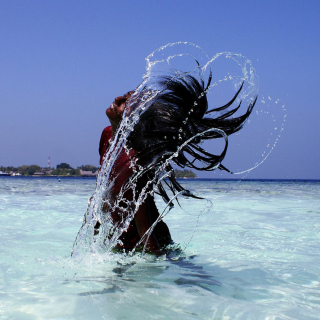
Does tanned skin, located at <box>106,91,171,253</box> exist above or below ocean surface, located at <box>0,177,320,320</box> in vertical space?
above

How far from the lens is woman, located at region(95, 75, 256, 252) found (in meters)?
2.88

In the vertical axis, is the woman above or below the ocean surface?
above

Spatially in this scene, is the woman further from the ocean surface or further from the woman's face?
the ocean surface

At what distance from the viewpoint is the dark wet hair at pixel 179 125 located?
3004 mm

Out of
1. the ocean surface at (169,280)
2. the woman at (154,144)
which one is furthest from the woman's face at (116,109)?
the ocean surface at (169,280)

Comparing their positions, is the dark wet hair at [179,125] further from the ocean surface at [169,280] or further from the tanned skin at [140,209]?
the ocean surface at [169,280]

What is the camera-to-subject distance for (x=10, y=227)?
16.6 feet

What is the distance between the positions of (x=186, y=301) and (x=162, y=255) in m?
0.99

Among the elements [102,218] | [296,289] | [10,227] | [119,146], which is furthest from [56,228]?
[296,289]

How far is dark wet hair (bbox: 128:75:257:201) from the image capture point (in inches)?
118

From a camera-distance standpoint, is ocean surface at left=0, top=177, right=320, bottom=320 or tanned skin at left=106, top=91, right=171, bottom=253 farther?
tanned skin at left=106, top=91, right=171, bottom=253

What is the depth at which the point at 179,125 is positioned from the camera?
306 centimetres

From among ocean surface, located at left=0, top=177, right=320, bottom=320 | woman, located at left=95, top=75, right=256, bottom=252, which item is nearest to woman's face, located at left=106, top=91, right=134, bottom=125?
woman, located at left=95, top=75, right=256, bottom=252

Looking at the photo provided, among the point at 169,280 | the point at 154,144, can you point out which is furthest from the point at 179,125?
the point at 169,280
